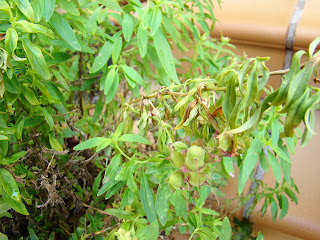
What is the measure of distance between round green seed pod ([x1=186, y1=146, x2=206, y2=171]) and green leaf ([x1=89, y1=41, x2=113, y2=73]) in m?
0.33

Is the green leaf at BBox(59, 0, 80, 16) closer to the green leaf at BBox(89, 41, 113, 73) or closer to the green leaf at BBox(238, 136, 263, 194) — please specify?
the green leaf at BBox(89, 41, 113, 73)

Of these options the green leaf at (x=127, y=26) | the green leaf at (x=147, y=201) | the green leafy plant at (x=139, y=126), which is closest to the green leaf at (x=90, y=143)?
the green leafy plant at (x=139, y=126)

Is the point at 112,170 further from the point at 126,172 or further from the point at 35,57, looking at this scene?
the point at 35,57

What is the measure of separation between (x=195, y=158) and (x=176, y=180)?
0.05 meters

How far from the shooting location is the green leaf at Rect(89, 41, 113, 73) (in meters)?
0.72

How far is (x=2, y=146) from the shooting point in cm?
65

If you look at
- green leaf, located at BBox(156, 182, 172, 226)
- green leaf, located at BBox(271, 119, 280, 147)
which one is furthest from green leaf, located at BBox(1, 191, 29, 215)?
green leaf, located at BBox(271, 119, 280, 147)

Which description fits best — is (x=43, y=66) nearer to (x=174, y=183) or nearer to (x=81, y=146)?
(x=81, y=146)

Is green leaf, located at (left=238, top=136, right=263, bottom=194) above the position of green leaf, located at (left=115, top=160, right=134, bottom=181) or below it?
above

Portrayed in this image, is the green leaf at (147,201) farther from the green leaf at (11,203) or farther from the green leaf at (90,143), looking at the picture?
the green leaf at (11,203)

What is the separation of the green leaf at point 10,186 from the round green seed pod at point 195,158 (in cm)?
31

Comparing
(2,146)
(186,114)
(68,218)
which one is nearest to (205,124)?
(186,114)

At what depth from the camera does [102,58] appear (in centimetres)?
73

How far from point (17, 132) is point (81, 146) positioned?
0.14 meters
